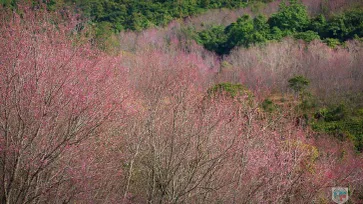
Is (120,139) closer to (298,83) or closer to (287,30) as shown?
(298,83)

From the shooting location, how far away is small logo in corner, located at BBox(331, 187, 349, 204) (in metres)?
10.6

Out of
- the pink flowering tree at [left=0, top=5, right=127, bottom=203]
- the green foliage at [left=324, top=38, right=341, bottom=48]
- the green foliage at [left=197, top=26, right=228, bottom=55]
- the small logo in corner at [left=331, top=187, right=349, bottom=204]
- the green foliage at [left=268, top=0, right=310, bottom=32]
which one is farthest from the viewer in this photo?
the green foliage at [left=268, top=0, right=310, bottom=32]

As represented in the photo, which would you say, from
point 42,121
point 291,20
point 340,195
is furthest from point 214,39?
point 42,121

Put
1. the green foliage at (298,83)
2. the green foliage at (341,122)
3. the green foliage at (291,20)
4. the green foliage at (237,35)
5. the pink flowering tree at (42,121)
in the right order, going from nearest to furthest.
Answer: the pink flowering tree at (42,121), the green foliage at (341,122), the green foliage at (298,83), the green foliage at (237,35), the green foliage at (291,20)

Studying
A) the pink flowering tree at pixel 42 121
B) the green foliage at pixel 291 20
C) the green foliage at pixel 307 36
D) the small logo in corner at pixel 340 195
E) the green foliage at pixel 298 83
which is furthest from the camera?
the green foliage at pixel 291 20

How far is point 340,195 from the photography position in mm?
10703

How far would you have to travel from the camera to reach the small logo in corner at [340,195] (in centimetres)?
1062

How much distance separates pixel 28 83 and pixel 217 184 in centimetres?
403

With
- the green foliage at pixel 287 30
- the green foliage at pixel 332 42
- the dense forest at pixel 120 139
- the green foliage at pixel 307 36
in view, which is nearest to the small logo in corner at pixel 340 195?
the dense forest at pixel 120 139

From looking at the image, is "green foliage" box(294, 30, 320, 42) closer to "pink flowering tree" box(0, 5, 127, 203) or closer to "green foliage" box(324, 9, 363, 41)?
"green foliage" box(324, 9, 363, 41)

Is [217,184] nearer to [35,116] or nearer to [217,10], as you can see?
[35,116]

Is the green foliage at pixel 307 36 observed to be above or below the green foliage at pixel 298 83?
above

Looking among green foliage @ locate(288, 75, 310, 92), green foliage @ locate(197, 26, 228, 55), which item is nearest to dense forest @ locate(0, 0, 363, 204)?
green foliage @ locate(288, 75, 310, 92)

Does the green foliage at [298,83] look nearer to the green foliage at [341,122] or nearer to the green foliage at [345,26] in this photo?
the green foliage at [341,122]
